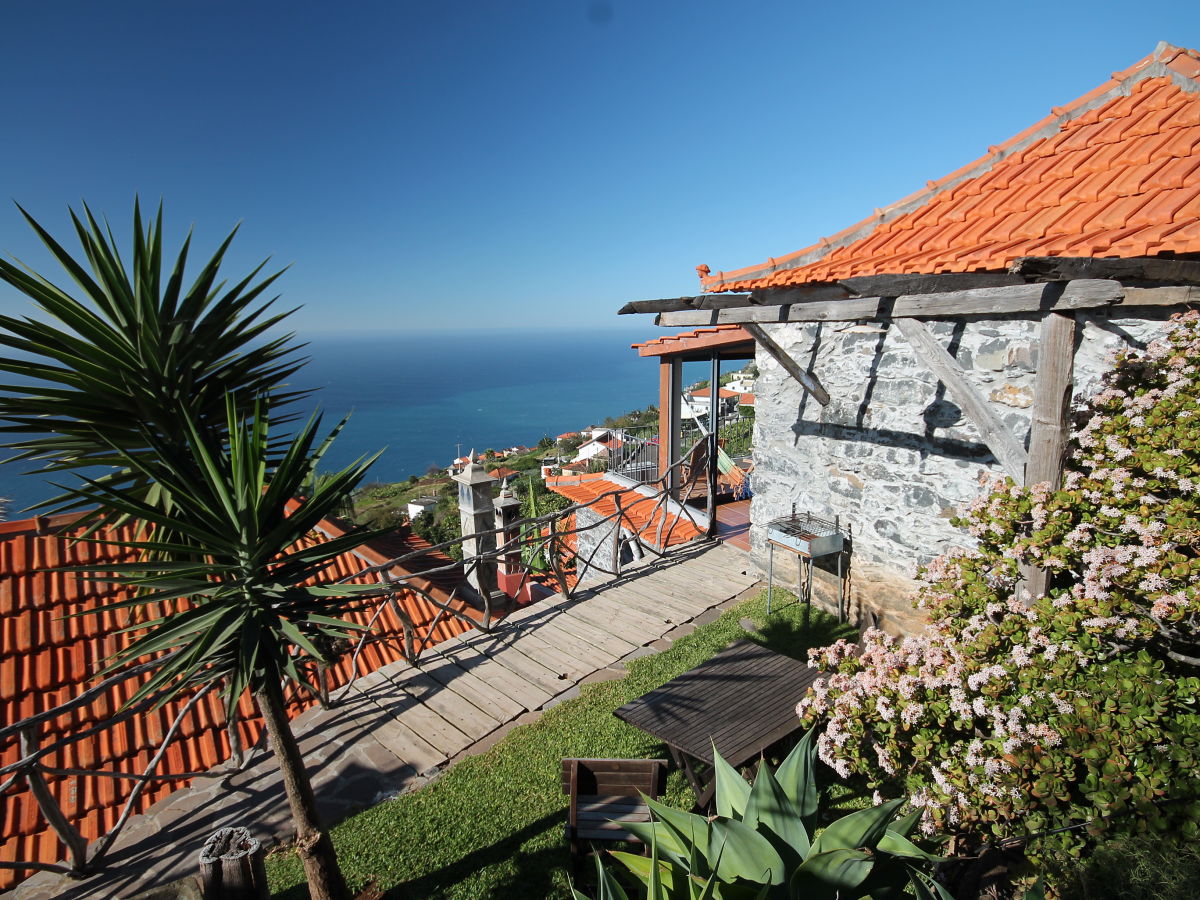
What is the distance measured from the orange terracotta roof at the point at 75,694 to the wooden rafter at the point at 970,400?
465 centimetres

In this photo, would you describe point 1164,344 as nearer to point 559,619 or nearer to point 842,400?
point 842,400

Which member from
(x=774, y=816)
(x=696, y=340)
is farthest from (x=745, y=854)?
(x=696, y=340)

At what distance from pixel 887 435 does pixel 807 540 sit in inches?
49.8

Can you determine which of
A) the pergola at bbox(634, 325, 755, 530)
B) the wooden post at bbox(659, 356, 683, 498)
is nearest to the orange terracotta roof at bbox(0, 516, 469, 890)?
the pergola at bbox(634, 325, 755, 530)

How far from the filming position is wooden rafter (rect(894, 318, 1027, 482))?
3895 mm

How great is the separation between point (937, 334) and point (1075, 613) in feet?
9.66

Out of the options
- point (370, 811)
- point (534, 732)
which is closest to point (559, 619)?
point (534, 732)

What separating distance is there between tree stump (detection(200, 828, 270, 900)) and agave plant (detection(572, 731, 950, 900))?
5.14 ft

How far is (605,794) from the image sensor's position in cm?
382

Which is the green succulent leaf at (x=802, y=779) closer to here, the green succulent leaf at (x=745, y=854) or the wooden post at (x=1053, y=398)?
the green succulent leaf at (x=745, y=854)

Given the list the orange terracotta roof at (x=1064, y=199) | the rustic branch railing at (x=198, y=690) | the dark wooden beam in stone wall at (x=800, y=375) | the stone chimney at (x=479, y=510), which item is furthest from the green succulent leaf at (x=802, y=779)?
the stone chimney at (x=479, y=510)

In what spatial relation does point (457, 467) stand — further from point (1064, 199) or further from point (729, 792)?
point (729, 792)

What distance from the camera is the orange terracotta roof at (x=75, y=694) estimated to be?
4.50 m

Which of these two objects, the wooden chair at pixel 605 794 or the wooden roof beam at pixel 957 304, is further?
the wooden chair at pixel 605 794
